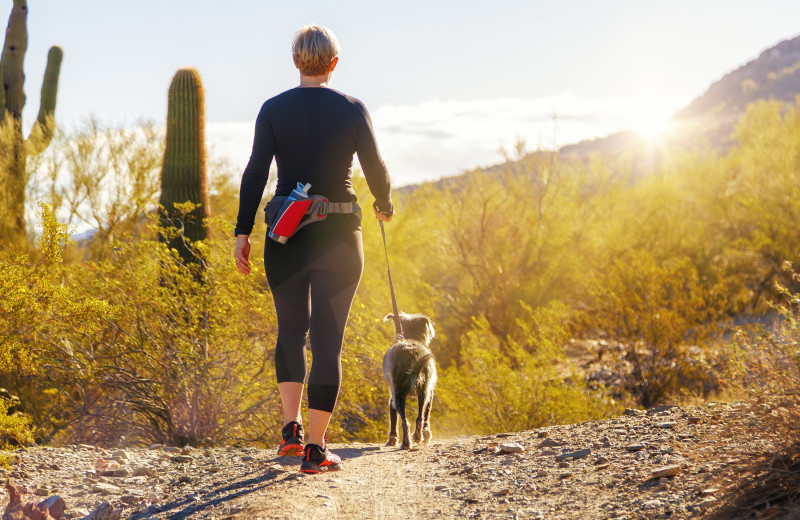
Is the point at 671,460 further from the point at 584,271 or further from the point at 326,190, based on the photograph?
the point at 584,271

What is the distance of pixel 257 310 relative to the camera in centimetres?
700

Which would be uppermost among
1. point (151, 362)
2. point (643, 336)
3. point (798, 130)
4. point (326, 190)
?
point (798, 130)

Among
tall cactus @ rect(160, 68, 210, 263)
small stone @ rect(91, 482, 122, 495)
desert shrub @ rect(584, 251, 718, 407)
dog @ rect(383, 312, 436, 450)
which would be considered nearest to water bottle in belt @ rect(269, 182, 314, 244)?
small stone @ rect(91, 482, 122, 495)

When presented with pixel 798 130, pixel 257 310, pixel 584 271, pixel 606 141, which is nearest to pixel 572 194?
pixel 584 271

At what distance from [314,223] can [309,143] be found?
378 millimetres

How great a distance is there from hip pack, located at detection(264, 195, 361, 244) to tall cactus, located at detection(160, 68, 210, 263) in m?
5.51

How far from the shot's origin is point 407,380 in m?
5.33

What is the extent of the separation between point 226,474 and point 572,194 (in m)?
16.7

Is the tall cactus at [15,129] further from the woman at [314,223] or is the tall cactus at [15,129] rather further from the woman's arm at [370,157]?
the woman's arm at [370,157]

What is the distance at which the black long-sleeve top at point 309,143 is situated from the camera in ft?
11.2

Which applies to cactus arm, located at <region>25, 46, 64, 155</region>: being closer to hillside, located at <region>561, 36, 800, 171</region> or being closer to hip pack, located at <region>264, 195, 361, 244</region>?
hip pack, located at <region>264, 195, 361, 244</region>

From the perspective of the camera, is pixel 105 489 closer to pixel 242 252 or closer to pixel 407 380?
pixel 242 252

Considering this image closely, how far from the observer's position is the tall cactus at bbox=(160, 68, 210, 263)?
29.3ft

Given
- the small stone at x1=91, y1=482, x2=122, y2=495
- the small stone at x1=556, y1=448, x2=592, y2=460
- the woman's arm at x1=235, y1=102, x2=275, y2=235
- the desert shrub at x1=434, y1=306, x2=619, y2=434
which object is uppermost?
the woman's arm at x1=235, y1=102, x2=275, y2=235
